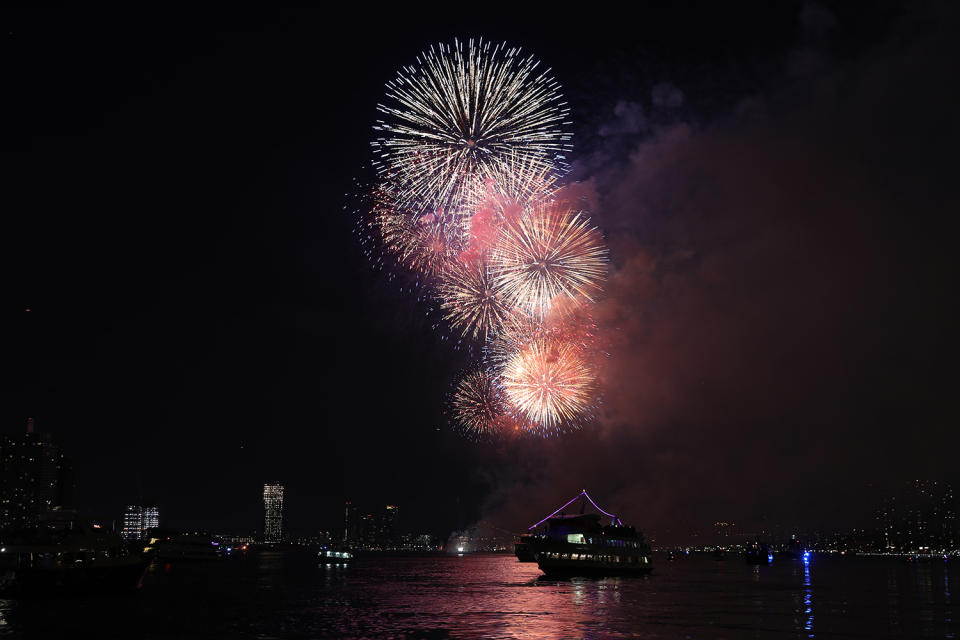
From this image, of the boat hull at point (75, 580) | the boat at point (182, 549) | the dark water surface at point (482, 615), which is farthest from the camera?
the boat at point (182, 549)

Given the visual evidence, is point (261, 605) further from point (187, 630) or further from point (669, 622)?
point (669, 622)

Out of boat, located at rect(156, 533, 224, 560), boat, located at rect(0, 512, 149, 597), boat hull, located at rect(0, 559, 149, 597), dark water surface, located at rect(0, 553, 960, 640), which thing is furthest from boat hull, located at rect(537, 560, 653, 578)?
boat, located at rect(156, 533, 224, 560)

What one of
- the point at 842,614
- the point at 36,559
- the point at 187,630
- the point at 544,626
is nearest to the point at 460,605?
the point at 544,626

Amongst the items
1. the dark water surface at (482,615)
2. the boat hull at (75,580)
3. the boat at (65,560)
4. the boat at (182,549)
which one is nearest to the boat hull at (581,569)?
the dark water surface at (482,615)

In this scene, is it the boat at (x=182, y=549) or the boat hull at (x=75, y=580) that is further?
the boat at (x=182, y=549)

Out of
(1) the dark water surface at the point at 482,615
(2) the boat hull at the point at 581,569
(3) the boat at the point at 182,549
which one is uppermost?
(1) the dark water surface at the point at 482,615

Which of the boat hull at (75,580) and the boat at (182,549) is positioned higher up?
the boat hull at (75,580)

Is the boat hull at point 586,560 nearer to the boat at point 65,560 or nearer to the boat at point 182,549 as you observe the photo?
the boat at point 65,560
